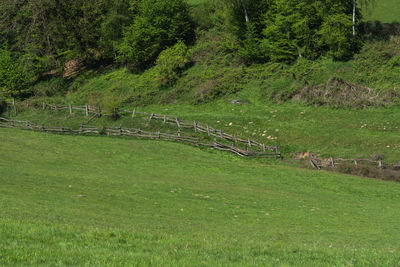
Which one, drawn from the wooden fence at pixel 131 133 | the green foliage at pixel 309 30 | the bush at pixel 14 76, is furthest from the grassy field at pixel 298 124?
the bush at pixel 14 76

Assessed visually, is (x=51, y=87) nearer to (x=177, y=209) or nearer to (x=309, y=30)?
(x=309, y=30)

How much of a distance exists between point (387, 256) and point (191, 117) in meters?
44.9

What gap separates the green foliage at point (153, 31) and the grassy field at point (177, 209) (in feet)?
129

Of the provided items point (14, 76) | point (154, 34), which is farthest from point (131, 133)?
point (14, 76)

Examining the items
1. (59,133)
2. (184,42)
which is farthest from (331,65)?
(59,133)

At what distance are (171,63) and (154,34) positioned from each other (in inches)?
409

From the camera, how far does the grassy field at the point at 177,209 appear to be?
1121cm

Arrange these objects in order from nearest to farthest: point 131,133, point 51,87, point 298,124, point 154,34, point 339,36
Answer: point 298,124
point 131,133
point 339,36
point 154,34
point 51,87

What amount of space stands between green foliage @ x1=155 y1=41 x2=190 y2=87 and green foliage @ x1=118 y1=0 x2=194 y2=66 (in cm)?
418

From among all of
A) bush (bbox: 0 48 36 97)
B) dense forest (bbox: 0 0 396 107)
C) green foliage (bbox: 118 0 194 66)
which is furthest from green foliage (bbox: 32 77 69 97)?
green foliage (bbox: 118 0 194 66)

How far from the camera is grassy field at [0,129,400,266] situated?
441 inches

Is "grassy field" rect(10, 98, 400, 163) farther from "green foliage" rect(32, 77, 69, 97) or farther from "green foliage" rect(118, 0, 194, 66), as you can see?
"green foliage" rect(118, 0, 194, 66)

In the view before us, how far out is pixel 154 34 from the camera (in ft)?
262

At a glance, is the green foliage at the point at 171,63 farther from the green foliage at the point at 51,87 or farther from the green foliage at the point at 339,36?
the green foliage at the point at 339,36
